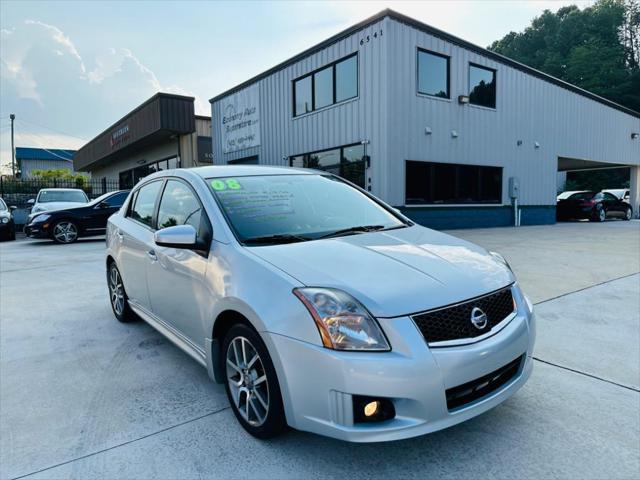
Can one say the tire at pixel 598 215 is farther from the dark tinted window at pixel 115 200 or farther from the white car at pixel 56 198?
the white car at pixel 56 198

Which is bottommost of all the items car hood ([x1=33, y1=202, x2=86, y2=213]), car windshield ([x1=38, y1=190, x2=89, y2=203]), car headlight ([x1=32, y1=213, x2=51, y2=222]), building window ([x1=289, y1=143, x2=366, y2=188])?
car headlight ([x1=32, y1=213, x2=51, y2=222])

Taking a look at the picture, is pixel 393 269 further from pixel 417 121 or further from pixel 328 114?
pixel 328 114

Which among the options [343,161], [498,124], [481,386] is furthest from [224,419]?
[498,124]

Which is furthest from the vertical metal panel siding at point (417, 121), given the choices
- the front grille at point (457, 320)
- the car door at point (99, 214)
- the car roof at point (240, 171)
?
the front grille at point (457, 320)

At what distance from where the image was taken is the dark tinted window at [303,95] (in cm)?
1460

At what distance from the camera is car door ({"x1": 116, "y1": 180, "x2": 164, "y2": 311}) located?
3.44 meters

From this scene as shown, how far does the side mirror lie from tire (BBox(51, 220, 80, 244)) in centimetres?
1063

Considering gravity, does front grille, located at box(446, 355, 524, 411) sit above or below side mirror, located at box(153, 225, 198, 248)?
below

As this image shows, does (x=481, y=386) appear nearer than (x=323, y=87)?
Yes

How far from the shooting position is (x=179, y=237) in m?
2.50

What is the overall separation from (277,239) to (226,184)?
727 mm

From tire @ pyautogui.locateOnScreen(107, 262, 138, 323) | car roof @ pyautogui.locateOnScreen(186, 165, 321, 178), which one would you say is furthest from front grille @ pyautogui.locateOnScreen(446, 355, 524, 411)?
tire @ pyautogui.locateOnScreen(107, 262, 138, 323)

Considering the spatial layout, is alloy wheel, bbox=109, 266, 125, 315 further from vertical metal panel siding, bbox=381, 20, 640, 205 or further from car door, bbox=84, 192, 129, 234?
vertical metal panel siding, bbox=381, 20, 640, 205

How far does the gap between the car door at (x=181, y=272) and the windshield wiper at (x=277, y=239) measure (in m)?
0.29
